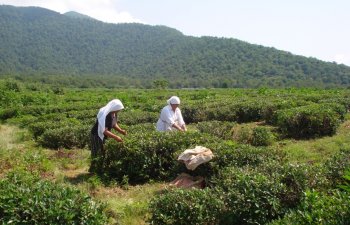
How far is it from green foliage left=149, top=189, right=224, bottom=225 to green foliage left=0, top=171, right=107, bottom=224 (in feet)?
2.54

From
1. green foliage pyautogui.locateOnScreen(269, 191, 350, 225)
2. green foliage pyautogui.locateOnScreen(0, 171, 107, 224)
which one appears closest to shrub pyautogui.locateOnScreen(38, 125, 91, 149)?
green foliage pyautogui.locateOnScreen(0, 171, 107, 224)

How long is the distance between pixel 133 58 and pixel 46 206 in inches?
6055

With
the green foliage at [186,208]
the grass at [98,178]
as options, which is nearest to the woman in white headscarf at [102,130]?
the grass at [98,178]

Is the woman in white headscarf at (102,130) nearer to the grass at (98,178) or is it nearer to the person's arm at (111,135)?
the person's arm at (111,135)

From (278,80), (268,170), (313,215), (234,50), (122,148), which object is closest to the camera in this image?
(313,215)

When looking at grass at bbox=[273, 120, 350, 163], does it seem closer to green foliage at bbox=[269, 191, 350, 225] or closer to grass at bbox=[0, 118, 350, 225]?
grass at bbox=[0, 118, 350, 225]

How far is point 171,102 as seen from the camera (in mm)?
9805

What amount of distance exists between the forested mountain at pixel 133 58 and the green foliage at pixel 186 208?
80.8 meters

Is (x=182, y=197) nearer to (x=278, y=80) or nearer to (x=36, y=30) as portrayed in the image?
(x=278, y=80)

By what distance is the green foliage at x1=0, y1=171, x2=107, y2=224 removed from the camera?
467 centimetres

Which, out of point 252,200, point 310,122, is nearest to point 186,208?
point 252,200

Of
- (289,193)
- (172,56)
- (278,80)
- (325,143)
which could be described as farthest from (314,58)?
(289,193)

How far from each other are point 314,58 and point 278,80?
23.1 meters

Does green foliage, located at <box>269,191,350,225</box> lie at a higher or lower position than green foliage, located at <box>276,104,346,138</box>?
higher
